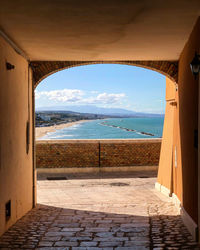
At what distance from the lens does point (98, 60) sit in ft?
27.6

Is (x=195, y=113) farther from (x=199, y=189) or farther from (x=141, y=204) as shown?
(x=141, y=204)

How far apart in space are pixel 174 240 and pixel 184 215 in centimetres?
119

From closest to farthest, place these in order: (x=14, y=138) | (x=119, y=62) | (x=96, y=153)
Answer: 1. (x=14, y=138)
2. (x=119, y=62)
3. (x=96, y=153)

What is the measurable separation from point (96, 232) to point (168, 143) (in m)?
4.87

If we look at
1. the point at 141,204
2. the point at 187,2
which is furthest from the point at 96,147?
the point at 187,2

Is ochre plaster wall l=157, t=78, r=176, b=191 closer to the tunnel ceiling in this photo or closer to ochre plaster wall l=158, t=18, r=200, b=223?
ochre plaster wall l=158, t=18, r=200, b=223

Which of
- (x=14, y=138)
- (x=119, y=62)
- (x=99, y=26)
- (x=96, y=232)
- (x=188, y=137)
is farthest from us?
(x=119, y=62)

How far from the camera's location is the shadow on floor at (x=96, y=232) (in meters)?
5.07

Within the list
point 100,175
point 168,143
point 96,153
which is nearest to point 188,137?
point 168,143

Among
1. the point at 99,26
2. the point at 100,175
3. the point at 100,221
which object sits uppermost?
the point at 99,26

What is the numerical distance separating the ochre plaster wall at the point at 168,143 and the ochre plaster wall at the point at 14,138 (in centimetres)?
375

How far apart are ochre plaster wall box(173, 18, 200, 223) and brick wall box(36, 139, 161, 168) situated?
6443 mm

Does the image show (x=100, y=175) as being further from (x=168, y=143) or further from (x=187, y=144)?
(x=187, y=144)

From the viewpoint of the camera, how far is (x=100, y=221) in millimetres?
6723
